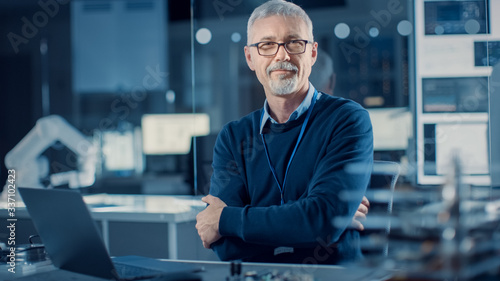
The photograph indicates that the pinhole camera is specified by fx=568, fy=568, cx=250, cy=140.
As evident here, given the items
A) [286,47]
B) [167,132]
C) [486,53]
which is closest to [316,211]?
[286,47]

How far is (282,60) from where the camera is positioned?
1900 mm

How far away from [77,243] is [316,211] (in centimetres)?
66

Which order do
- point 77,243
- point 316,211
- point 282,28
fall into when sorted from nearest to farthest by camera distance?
point 77,243
point 316,211
point 282,28

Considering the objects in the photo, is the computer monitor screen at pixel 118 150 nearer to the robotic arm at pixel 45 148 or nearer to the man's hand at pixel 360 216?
the robotic arm at pixel 45 148

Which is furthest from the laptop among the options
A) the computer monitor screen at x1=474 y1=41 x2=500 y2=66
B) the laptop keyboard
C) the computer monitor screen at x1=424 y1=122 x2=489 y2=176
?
the computer monitor screen at x1=474 y1=41 x2=500 y2=66

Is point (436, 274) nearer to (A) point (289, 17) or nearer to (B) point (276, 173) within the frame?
(B) point (276, 173)

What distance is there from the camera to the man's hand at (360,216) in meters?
1.81

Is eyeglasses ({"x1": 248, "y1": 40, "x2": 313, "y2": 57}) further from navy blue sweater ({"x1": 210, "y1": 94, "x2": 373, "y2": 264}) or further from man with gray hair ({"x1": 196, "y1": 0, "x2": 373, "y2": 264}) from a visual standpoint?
navy blue sweater ({"x1": 210, "y1": 94, "x2": 373, "y2": 264})

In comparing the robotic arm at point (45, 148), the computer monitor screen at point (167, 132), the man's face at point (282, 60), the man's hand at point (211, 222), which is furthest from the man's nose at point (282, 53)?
the computer monitor screen at point (167, 132)

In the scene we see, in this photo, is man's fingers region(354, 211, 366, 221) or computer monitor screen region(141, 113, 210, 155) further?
computer monitor screen region(141, 113, 210, 155)

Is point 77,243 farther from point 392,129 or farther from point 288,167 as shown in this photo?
point 392,129

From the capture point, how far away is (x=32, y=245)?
169 centimetres

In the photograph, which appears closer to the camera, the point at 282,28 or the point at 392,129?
the point at 282,28

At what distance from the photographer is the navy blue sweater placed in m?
1.61
